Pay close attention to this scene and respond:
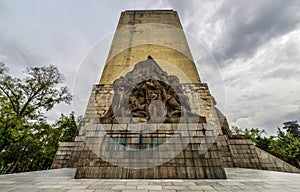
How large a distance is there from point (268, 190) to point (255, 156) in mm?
5762

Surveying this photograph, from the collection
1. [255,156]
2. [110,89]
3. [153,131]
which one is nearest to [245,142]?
[255,156]

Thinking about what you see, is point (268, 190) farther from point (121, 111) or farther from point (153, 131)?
point (121, 111)

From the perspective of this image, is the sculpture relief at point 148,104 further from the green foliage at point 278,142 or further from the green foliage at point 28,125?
the green foliage at point 278,142

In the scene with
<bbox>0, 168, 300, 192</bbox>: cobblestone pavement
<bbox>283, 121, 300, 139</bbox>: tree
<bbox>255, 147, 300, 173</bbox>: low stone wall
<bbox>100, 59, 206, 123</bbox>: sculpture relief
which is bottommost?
<bbox>0, 168, 300, 192</bbox>: cobblestone pavement

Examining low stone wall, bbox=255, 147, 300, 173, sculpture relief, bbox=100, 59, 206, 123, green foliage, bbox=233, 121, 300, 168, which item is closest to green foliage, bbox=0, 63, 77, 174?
sculpture relief, bbox=100, 59, 206, 123

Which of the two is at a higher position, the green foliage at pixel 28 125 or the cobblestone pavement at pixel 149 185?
the green foliage at pixel 28 125

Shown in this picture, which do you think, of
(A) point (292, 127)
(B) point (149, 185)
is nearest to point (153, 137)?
(B) point (149, 185)

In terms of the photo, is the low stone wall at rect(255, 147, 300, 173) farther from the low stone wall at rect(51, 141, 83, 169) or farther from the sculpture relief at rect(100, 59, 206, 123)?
the low stone wall at rect(51, 141, 83, 169)

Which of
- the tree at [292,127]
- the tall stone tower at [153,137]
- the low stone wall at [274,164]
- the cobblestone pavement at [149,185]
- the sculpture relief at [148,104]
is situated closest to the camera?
the cobblestone pavement at [149,185]

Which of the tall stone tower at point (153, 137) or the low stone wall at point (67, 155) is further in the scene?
the low stone wall at point (67, 155)

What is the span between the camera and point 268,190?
2.72m

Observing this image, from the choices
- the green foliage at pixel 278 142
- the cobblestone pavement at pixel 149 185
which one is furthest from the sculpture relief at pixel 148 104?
the green foliage at pixel 278 142

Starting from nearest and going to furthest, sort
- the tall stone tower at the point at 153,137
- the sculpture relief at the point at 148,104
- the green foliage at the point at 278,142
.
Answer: the tall stone tower at the point at 153,137 < the sculpture relief at the point at 148,104 < the green foliage at the point at 278,142

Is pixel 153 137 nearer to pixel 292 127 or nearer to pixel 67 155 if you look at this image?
pixel 67 155
